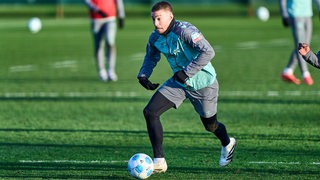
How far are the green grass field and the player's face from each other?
4.85 ft

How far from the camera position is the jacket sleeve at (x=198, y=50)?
9531mm

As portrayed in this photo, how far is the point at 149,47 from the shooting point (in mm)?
9938

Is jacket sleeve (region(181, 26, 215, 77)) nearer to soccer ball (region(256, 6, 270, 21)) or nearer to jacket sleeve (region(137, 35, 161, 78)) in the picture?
jacket sleeve (region(137, 35, 161, 78))

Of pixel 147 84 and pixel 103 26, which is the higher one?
pixel 147 84

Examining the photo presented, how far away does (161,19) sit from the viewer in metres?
9.57

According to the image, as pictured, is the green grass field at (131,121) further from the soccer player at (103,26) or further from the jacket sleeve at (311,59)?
the jacket sleeve at (311,59)

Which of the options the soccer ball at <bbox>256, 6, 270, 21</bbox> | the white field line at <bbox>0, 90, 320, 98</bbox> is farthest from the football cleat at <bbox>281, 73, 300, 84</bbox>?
the soccer ball at <bbox>256, 6, 270, 21</bbox>

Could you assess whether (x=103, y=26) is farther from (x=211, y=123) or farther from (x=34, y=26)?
(x=34, y=26)

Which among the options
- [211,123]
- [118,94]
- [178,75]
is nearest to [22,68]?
[118,94]

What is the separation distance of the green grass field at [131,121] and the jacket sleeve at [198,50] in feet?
3.47

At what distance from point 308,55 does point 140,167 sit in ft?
6.59

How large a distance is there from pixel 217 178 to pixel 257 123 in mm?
4470

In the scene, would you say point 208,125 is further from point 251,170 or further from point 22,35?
point 22,35

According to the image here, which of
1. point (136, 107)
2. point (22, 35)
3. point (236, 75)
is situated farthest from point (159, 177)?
point (22, 35)
